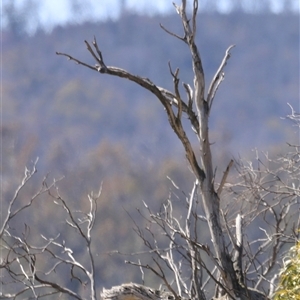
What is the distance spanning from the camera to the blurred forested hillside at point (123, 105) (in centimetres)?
765

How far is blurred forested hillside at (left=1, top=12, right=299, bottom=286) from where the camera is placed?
765 cm

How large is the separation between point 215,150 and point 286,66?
803cm

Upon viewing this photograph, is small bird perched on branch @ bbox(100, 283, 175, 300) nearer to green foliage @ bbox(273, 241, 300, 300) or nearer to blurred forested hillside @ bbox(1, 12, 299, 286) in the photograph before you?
green foliage @ bbox(273, 241, 300, 300)

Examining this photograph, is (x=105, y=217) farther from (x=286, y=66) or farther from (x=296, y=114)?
(x=286, y=66)

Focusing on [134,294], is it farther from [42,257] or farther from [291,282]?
[42,257]

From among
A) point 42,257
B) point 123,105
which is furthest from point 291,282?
point 123,105

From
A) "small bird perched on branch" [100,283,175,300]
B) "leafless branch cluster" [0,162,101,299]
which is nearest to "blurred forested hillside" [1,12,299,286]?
"leafless branch cluster" [0,162,101,299]

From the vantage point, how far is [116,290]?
7.54 ft

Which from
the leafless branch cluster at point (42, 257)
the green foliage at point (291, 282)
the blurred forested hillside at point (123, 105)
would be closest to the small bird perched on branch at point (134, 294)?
the green foliage at point (291, 282)

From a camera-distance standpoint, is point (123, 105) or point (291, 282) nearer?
point (291, 282)

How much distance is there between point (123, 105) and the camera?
1090cm

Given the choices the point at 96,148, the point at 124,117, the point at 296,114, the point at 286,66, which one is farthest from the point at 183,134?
the point at 286,66

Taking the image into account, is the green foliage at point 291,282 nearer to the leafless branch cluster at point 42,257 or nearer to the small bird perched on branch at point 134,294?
the small bird perched on branch at point 134,294

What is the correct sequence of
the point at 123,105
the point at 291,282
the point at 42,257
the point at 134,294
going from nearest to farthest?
1. the point at 291,282
2. the point at 134,294
3. the point at 42,257
4. the point at 123,105
